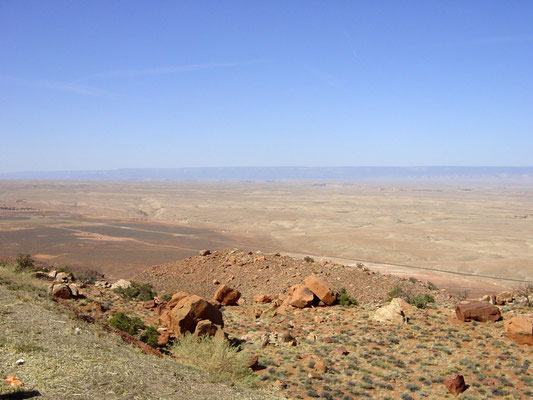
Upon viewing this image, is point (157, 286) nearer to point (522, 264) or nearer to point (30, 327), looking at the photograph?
point (30, 327)

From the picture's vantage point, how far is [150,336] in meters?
12.4

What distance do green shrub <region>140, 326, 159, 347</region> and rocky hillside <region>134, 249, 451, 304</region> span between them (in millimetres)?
8432

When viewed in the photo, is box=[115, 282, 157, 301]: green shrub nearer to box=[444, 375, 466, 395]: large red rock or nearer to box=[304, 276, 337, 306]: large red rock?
box=[304, 276, 337, 306]: large red rock

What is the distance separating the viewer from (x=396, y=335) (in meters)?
14.3

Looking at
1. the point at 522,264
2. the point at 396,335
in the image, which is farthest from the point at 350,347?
the point at 522,264

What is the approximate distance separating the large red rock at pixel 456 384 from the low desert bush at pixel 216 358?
4.98 m

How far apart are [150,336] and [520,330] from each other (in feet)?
37.5

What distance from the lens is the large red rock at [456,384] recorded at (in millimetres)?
10203

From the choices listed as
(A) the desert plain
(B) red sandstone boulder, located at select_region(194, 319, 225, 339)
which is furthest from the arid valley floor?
(A) the desert plain

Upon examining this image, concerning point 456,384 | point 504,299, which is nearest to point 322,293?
point 504,299

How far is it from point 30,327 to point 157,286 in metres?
14.2

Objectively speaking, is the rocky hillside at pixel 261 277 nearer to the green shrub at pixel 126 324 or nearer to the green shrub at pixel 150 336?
the green shrub at pixel 126 324

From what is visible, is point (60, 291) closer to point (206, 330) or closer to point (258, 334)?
point (206, 330)

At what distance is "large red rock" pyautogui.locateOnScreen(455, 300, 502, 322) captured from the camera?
14516 millimetres
